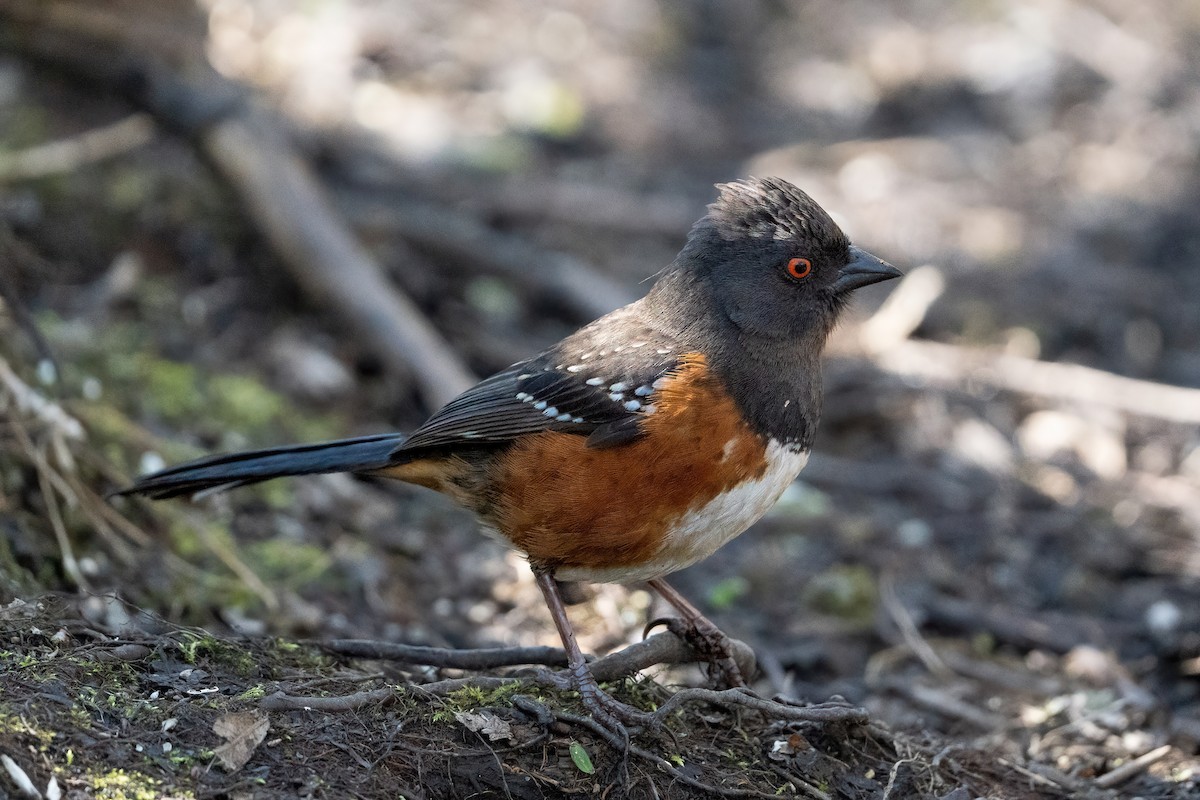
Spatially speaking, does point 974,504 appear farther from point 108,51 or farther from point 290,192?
point 108,51

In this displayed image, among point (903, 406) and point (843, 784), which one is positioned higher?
point (903, 406)

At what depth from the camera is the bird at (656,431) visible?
120 inches

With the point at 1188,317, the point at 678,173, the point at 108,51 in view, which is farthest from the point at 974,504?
the point at 108,51

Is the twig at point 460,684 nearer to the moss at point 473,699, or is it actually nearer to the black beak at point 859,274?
the moss at point 473,699

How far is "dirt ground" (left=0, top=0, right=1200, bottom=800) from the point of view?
2.71 metres

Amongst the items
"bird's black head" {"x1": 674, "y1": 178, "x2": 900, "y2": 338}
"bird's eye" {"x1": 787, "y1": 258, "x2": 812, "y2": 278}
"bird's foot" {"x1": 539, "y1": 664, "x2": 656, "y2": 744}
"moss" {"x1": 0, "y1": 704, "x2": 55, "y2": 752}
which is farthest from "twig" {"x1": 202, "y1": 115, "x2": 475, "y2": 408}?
"moss" {"x1": 0, "y1": 704, "x2": 55, "y2": 752}

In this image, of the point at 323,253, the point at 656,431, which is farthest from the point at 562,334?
the point at 656,431

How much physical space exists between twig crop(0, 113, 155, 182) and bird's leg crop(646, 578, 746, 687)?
3545 mm

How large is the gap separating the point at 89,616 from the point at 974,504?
3545mm

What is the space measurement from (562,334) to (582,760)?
352cm

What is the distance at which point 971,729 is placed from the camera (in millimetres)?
3688

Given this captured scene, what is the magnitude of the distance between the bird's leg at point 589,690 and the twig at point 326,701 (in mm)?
468

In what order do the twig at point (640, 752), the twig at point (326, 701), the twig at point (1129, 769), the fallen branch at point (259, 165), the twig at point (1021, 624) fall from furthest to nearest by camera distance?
the fallen branch at point (259, 165), the twig at point (1021, 624), the twig at point (1129, 769), the twig at point (640, 752), the twig at point (326, 701)

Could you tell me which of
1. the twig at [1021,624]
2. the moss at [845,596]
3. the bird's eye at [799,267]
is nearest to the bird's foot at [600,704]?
the bird's eye at [799,267]
